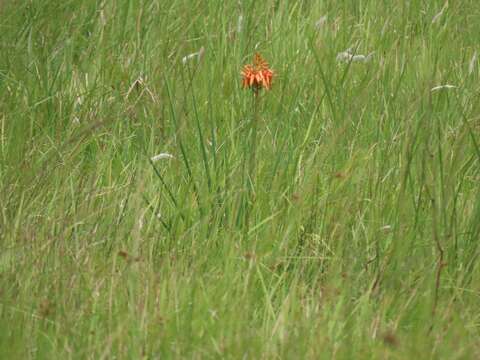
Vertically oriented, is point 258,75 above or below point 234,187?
above

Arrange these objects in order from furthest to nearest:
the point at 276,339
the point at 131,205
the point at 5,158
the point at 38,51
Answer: the point at 38,51 < the point at 5,158 < the point at 131,205 < the point at 276,339

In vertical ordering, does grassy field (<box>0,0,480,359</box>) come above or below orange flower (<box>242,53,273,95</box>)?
below

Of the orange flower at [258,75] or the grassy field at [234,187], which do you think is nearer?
the grassy field at [234,187]

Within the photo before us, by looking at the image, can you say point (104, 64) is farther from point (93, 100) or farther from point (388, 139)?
point (388, 139)

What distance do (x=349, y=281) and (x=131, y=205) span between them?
25.2 inches

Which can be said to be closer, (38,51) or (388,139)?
(388,139)

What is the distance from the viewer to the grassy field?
2.14 m

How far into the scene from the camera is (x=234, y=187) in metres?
2.74

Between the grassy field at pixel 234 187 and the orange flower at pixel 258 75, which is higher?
the orange flower at pixel 258 75

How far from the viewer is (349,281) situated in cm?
223

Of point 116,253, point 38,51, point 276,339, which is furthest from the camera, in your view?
point 38,51

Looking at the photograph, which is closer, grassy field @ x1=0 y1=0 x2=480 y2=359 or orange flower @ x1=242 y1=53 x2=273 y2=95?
grassy field @ x1=0 y1=0 x2=480 y2=359

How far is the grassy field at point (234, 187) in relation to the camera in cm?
214

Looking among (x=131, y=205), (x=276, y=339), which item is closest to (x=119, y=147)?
(x=131, y=205)
